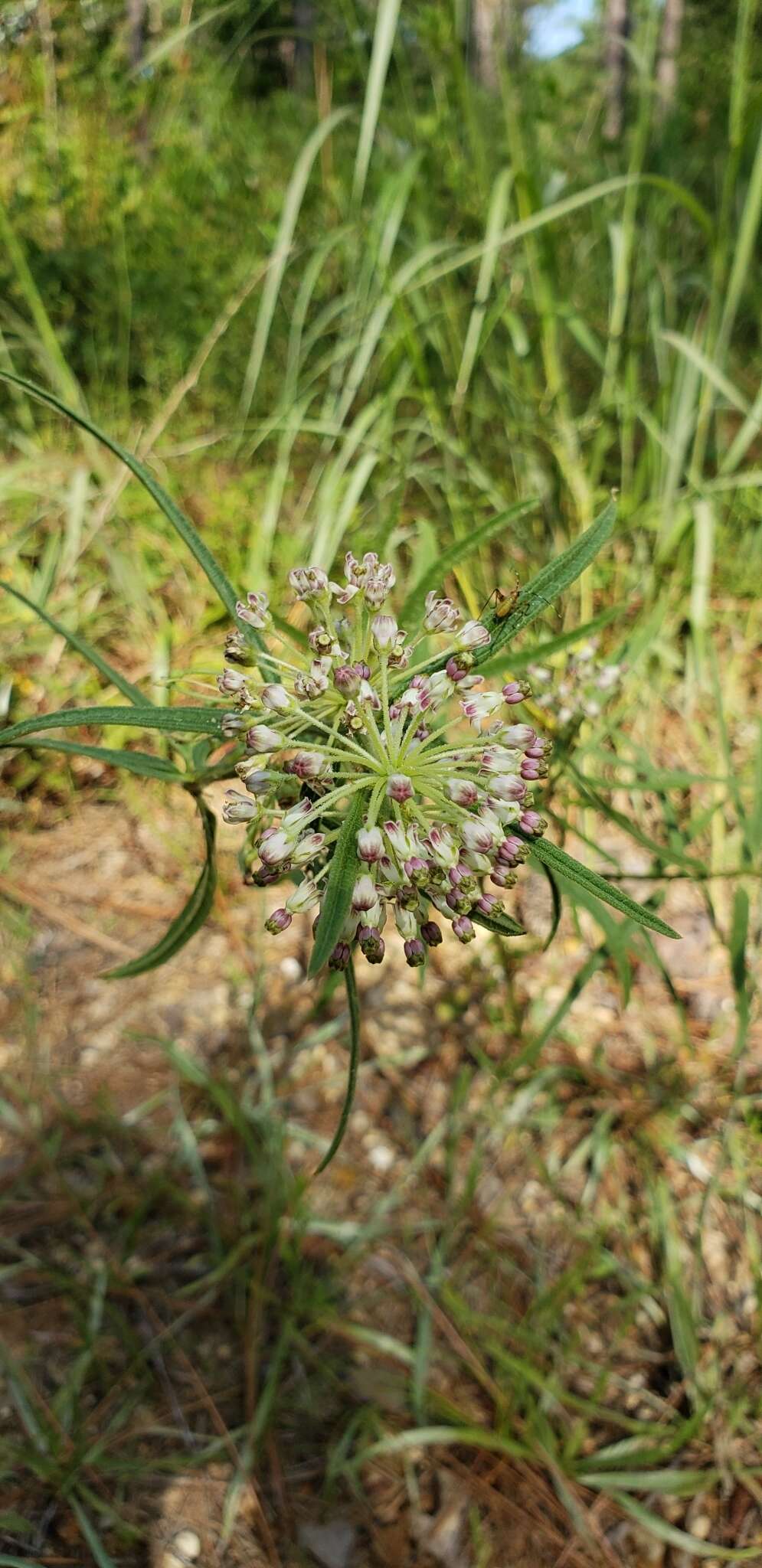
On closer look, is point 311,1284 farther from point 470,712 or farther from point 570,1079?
point 470,712

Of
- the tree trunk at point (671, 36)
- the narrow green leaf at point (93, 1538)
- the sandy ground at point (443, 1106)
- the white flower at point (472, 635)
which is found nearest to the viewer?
the white flower at point (472, 635)

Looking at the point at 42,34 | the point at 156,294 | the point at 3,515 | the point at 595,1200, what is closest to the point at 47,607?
the point at 3,515

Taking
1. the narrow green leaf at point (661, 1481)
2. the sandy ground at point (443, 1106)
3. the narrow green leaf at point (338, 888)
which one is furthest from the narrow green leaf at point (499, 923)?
the narrow green leaf at point (661, 1481)

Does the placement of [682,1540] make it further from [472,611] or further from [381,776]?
[472,611]

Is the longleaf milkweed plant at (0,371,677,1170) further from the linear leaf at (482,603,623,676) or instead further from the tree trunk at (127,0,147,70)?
the tree trunk at (127,0,147,70)

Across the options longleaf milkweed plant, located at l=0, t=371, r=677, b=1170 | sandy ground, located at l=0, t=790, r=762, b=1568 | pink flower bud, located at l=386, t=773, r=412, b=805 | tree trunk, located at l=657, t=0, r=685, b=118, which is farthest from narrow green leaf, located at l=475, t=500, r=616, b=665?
tree trunk, located at l=657, t=0, r=685, b=118

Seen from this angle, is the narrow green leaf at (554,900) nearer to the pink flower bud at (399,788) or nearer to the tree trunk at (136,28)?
the pink flower bud at (399,788)
